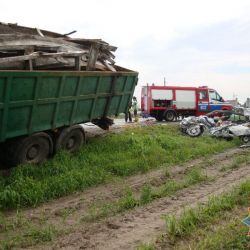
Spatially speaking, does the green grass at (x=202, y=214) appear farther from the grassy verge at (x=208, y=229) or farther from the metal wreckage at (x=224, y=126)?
the metal wreckage at (x=224, y=126)

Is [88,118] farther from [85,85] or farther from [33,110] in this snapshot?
[33,110]

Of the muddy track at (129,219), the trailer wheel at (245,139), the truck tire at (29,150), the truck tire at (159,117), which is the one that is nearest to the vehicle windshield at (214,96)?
the truck tire at (159,117)

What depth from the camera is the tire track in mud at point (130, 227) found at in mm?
5324

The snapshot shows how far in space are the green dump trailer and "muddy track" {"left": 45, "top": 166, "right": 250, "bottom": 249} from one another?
3200 mm

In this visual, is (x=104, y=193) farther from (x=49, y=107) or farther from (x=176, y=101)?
(x=176, y=101)

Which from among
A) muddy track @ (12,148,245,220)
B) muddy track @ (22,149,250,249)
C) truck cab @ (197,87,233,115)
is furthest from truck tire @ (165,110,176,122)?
muddy track @ (22,149,250,249)

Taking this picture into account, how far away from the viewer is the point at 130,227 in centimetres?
593

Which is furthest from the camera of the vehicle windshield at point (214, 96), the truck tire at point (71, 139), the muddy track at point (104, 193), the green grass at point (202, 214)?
the vehicle windshield at point (214, 96)

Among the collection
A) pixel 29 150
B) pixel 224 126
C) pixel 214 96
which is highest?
pixel 214 96

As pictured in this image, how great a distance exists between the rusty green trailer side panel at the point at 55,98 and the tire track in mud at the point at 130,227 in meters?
3.11

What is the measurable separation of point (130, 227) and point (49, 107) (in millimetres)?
4072

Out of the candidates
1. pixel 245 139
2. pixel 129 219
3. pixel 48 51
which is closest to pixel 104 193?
pixel 129 219

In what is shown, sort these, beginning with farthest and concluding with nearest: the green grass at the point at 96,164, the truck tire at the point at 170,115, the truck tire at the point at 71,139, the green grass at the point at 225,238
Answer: the truck tire at the point at 170,115 → the truck tire at the point at 71,139 → the green grass at the point at 96,164 → the green grass at the point at 225,238

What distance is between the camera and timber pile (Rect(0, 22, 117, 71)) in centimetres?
848
